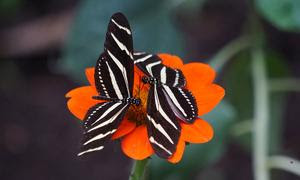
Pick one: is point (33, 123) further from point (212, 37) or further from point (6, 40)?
point (212, 37)

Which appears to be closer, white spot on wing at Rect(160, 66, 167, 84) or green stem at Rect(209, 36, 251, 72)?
white spot on wing at Rect(160, 66, 167, 84)

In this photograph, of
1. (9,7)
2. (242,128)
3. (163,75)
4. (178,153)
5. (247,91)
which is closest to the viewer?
(178,153)

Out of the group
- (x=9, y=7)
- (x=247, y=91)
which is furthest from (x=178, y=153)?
(x=9, y=7)

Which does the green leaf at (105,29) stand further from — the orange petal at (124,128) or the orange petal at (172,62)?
the orange petal at (124,128)

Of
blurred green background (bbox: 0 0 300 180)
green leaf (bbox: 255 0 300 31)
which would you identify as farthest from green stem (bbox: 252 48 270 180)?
green leaf (bbox: 255 0 300 31)

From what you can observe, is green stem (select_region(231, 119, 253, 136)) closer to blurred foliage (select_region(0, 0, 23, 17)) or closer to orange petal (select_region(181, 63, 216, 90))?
orange petal (select_region(181, 63, 216, 90))

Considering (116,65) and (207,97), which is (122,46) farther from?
(207,97)

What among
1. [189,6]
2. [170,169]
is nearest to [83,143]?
[170,169]
